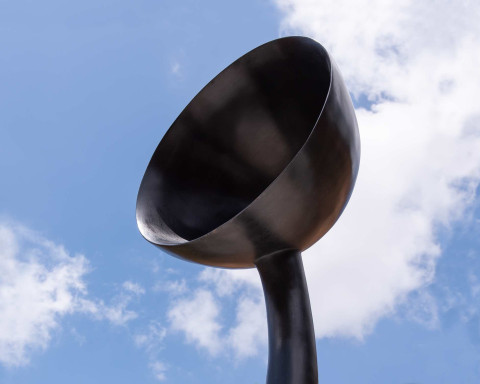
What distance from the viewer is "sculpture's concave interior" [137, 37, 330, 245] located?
17.8 feet

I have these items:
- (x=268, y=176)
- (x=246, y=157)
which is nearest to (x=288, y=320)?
(x=268, y=176)

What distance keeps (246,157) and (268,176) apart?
9.3 inches

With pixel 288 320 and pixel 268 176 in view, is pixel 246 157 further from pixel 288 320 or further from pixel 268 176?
pixel 288 320

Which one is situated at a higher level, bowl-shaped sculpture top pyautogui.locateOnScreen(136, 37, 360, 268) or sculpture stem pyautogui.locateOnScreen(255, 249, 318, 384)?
bowl-shaped sculpture top pyautogui.locateOnScreen(136, 37, 360, 268)

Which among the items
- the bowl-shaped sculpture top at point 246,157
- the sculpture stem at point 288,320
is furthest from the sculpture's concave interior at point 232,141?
the sculpture stem at point 288,320

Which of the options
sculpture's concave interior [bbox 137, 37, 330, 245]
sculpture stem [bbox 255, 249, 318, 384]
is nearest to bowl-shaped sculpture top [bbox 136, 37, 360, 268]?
sculpture's concave interior [bbox 137, 37, 330, 245]

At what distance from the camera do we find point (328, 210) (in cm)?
461

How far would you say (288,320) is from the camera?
4.62 meters

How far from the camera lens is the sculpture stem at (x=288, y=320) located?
14.5 feet

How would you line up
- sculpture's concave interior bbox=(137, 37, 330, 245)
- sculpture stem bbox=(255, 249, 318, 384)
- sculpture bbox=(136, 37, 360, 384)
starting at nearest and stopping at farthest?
sculpture bbox=(136, 37, 360, 384) < sculpture stem bbox=(255, 249, 318, 384) < sculpture's concave interior bbox=(137, 37, 330, 245)

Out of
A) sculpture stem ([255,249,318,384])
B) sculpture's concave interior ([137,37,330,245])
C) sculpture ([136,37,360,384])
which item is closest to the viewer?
sculpture ([136,37,360,384])

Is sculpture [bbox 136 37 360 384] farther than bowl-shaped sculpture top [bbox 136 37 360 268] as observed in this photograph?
No

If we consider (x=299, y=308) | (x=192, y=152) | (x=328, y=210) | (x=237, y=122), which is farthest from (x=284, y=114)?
(x=299, y=308)

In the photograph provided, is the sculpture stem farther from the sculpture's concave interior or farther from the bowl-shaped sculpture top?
the sculpture's concave interior
